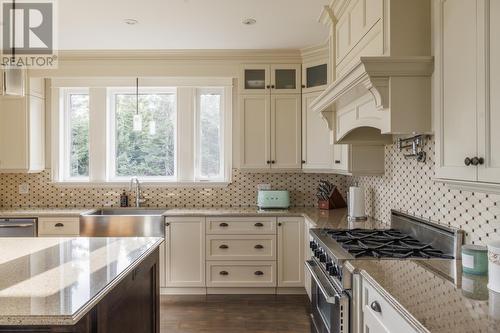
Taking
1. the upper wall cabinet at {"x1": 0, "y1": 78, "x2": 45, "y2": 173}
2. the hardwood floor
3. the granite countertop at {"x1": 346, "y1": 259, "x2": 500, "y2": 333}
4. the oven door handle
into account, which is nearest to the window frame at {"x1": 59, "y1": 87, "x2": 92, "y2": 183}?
the upper wall cabinet at {"x1": 0, "y1": 78, "x2": 45, "y2": 173}

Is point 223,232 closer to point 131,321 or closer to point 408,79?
point 131,321

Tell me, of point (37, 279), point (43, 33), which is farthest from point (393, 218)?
point (43, 33)

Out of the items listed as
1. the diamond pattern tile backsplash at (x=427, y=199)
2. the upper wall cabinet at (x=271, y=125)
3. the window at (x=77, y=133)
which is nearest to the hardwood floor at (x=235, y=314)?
the diamond pattern tile backsplash at (x=427, y=199)

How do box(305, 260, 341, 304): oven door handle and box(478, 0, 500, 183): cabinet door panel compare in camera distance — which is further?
box(305, 260, 341, 304): oven door handle

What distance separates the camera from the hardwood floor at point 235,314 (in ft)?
9.68

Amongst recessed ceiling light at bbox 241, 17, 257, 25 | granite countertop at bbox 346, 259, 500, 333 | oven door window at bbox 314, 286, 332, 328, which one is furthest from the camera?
recessed ceiling light at bbox 241, 17, 257, 25

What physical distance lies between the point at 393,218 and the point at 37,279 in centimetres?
228

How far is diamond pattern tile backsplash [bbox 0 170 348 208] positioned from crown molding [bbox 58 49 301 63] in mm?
1290

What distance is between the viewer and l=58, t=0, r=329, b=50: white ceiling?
2801 mm

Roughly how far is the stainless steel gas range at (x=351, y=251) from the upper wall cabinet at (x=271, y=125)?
55.6 inches

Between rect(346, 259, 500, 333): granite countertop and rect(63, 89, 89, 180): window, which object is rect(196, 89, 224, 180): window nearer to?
rect(63, 89, 89, 180): window

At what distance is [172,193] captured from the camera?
416 centimetres

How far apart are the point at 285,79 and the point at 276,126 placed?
53 cm

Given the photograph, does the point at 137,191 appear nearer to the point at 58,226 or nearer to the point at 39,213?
the point at 58,226
